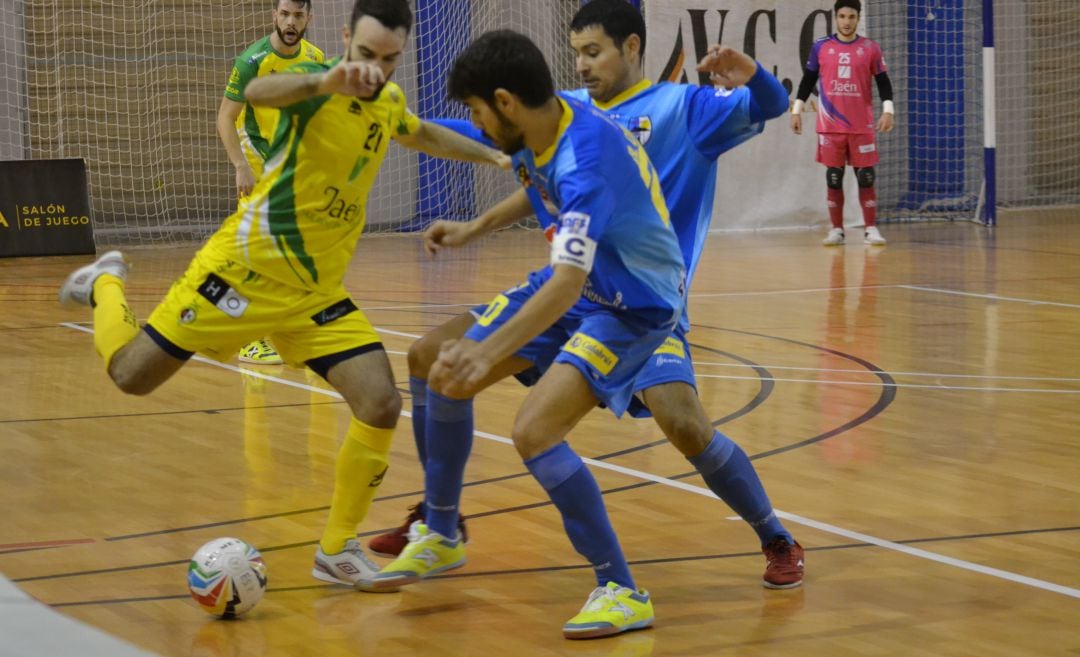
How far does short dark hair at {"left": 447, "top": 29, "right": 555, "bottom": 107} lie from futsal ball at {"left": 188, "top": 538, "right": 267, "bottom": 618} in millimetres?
1349

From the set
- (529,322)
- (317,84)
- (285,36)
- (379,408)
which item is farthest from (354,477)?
(285,36)

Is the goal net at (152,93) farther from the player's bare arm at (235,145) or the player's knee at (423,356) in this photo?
the player's knee at (423,356)

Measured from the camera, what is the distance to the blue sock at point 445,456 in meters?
4.38

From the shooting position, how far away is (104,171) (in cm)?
1434

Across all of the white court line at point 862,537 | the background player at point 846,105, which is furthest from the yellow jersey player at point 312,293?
the background player at point 846,105

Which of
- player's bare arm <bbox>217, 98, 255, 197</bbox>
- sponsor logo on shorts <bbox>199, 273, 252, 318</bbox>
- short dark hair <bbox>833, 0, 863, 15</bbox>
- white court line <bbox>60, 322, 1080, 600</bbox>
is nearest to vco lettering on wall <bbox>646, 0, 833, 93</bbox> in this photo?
short dark hair <bbox>833, 0, 863, 15</bbox>

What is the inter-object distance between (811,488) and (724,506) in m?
0.40

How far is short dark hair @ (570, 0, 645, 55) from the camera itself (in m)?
4.65

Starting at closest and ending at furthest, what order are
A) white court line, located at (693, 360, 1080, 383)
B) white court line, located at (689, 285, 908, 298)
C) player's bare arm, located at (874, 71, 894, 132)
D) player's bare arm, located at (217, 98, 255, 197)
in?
white court line, located at (693, 360, 1080, 383) → player's bare arm, located at (217, 98, 255, 197) → white court line, located at (689, 285, 908, 298) → player's bare arm, located at (874, 71, 894, 132)

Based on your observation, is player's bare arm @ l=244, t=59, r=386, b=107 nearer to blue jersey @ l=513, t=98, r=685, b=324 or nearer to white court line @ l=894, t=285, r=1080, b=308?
blue jersey @ l=513, t=98, r=685, b=324

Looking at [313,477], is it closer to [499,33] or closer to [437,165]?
[499,33]

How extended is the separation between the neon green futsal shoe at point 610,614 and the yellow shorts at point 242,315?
1041mm

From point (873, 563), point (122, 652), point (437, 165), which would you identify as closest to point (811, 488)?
point (873, 563)

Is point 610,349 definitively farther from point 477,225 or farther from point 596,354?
point 477,225
